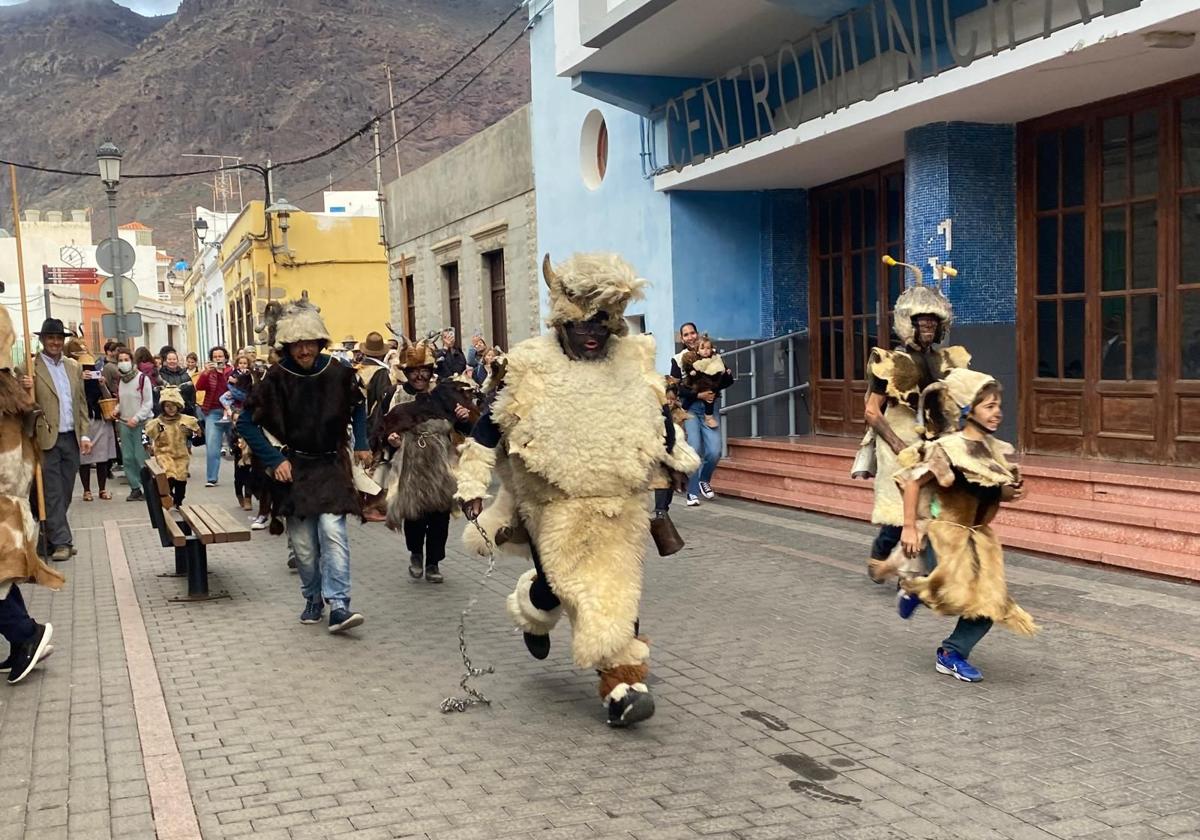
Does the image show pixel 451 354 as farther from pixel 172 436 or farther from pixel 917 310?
pixel 917 310

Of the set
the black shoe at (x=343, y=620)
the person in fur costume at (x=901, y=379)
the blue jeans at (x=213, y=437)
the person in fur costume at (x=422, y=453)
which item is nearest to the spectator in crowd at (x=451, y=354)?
the blue jeans at (x=213, y=437)

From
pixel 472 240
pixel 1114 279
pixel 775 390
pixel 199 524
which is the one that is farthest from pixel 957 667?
pixel 472 240

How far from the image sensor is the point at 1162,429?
912 centimetres

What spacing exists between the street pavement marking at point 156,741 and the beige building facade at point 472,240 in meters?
9.89

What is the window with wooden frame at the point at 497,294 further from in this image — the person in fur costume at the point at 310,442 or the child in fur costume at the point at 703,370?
the person in fur costume at the point at 310,442

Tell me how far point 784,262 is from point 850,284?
1219 mm

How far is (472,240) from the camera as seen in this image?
69.3 feet

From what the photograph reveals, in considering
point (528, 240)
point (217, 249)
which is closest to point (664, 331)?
point (528, 240)

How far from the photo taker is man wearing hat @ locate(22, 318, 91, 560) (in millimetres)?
9125

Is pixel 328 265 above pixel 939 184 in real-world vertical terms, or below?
above

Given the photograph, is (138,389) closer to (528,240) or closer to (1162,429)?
(528,240)

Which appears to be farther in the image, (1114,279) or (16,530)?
(1114,279)

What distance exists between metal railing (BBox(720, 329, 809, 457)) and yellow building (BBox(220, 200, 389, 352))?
74.5 feet


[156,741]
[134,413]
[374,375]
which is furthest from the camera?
[134,413]
